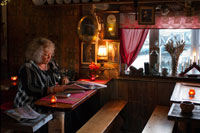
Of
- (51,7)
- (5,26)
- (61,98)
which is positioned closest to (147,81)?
(61,98)

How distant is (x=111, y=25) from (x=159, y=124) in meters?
2.14

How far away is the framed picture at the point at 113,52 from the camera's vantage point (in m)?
5.31

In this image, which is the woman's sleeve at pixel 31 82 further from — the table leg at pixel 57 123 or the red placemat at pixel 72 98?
the table leg at pixel 57 123

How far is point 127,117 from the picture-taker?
216 inches

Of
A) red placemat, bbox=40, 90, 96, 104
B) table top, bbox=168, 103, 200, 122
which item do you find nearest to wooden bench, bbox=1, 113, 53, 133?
red placemat, bbox=40, 90, 96, 104

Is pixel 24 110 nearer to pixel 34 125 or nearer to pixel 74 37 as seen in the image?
pixel 34 125

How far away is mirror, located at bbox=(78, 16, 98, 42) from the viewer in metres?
5.33

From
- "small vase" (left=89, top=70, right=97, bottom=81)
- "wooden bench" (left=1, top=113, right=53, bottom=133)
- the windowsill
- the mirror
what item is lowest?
"wooden bench" (left=1, top=113, right=53, bottom=133)

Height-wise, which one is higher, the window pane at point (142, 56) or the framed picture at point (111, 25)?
the framed picture at point (111, 25)

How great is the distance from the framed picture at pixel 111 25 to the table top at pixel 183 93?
1.57 m

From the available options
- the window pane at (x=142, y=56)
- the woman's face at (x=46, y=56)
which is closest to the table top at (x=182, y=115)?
the window pane at (x=142, y=56)

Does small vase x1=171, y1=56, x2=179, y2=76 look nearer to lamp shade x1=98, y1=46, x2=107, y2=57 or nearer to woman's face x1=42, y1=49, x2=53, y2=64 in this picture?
lamp shade x1=98, y1=46, x2=107, y2=57

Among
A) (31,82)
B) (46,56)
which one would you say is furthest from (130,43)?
(31,82)

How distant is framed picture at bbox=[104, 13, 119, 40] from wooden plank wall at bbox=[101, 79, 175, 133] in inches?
36.4
